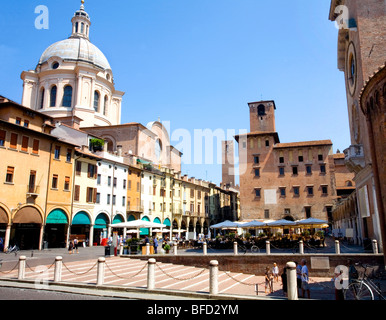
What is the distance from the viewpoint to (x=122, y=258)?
21.2m

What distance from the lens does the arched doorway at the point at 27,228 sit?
84.6 ft

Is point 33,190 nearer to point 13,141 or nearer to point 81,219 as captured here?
point 13,141

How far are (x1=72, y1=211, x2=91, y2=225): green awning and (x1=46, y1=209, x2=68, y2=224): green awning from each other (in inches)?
51.0

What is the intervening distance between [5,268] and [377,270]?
1915 centimetres

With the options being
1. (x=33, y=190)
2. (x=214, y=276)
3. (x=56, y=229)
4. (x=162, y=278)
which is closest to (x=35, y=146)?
(x=33, y=190)

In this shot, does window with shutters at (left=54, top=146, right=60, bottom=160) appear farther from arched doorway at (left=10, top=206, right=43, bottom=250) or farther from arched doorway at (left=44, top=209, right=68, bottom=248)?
arched doorway at (left=10, top=206, right=43, bottom=250)

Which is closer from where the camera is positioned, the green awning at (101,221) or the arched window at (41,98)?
the green awning at (101,221)

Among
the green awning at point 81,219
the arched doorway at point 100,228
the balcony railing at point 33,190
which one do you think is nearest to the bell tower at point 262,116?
the arched doorway at point 100,228

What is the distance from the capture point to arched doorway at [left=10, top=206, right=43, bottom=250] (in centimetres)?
2578

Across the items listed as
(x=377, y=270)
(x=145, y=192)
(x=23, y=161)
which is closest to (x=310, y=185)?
(x=145, y=192)

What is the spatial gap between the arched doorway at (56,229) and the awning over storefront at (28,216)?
125 cm

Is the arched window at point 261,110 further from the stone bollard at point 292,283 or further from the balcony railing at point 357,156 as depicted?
the stone bollard at point 292,283
